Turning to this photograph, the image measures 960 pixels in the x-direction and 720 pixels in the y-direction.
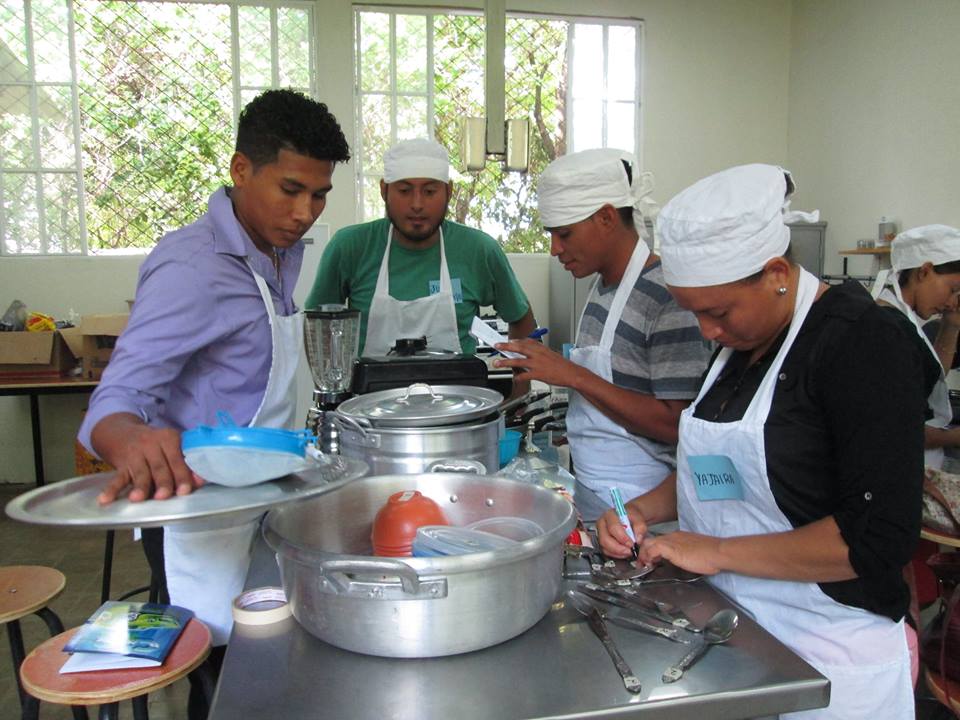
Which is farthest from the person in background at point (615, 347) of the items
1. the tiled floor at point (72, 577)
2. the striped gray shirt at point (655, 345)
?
the tiled floor at point (72, 577)

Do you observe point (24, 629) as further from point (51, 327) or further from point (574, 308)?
point (574, 308)

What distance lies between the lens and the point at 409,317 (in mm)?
2508

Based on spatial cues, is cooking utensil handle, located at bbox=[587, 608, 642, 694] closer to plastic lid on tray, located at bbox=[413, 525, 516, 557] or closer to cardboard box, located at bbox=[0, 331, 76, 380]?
plastic lid on tray, located at bbox=[413, 525, 516, 557]

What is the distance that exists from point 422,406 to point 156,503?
2.28 feet

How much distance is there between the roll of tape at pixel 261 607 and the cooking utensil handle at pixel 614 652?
1.32 ft

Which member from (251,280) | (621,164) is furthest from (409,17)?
(251,280)

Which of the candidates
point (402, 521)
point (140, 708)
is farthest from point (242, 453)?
point (140, 708)

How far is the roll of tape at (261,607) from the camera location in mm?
956

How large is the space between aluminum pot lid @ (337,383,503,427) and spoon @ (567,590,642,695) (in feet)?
1.34

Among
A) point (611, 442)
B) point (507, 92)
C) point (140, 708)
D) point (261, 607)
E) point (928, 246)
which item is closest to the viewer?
point (261, 607)

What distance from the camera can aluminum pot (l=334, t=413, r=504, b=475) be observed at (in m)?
Result: 1.30

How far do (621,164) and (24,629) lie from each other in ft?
10.3

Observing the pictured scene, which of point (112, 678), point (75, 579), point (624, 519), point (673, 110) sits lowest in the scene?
point (75, 579)

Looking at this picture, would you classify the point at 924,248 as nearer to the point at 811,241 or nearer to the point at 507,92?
the point at 811,241
